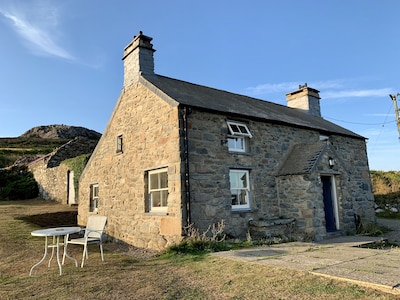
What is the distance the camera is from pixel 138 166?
34.4 feet

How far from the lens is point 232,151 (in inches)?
396

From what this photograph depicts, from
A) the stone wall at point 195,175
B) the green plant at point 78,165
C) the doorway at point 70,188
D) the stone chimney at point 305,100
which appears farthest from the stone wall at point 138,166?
the stone chimney at point 305,100

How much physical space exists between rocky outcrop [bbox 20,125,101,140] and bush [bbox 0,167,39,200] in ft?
109

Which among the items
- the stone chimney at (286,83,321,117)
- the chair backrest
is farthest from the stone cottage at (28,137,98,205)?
the stone chimney at (286,83,321,117)

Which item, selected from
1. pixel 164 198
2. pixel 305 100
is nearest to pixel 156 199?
pixel 164 198

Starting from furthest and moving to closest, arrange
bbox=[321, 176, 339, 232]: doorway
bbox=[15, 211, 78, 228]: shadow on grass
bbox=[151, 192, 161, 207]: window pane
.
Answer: bbox=[15, 211, 78, 228]: shadow on grass < bbox=[321, 176, 339, 232]: doorway < bbox=[151, 192, 161, 207]: window pane

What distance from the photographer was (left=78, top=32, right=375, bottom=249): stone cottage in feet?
29.1

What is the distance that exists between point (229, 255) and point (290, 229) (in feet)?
13.4

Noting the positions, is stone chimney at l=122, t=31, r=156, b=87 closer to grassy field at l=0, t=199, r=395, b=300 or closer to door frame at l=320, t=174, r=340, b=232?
grassy field at l=0, t=199, r=395, b=300

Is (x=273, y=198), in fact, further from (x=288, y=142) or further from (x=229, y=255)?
(x=229, y=255)

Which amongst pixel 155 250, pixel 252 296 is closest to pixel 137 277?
pixel 252 296

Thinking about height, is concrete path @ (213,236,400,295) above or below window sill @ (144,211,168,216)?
below

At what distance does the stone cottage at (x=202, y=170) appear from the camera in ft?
29.1

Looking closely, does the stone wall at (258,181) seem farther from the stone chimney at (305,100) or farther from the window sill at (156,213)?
the stone chimney at (305,100)
